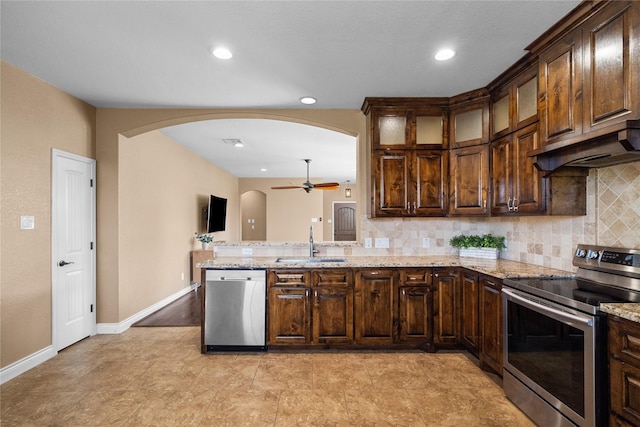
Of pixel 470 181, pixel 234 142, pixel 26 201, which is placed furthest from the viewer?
pixel 234 142

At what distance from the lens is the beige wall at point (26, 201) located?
2750 mm

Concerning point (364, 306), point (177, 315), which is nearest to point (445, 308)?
point (364, 306)

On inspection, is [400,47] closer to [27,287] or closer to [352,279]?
[352,279]

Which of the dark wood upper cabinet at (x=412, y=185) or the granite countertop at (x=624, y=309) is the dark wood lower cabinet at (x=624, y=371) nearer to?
the granite countertop at (x=624, y=309)

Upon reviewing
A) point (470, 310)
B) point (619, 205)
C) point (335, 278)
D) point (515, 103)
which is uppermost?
point (515, 103)

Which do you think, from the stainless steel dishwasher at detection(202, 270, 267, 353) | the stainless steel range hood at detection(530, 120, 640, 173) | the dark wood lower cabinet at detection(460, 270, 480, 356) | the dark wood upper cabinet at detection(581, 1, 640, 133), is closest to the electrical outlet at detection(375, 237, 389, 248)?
the dark wood lower cabinet at detection(460, 270, 480, 356)

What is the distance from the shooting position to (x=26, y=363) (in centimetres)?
292

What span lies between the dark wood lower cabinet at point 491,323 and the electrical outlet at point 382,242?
120cm

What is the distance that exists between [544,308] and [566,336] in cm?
19

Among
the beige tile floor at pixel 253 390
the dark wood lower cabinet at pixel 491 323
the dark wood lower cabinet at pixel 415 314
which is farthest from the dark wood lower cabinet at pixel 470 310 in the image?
the dark wood lower cabinet at pixel 415 314

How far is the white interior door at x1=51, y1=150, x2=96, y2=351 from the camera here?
3.29 meters

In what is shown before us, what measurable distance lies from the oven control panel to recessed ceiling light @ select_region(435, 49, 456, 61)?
1730mm

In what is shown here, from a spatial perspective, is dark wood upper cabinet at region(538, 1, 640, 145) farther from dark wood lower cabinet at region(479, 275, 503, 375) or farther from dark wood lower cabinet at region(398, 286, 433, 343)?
dark wood lower cabinet at region(398, 286, 433, 343)

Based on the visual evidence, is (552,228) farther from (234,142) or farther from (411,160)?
(234,142)
